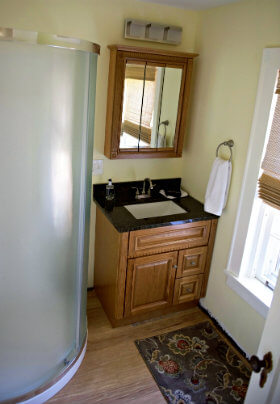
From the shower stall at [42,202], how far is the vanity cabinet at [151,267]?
1.27 ft

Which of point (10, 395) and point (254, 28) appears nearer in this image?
point (10, 395)

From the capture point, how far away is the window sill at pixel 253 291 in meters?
2.13

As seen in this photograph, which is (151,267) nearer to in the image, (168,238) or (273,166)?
(168,238)

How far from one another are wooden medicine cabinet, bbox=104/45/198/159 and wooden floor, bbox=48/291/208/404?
127cm

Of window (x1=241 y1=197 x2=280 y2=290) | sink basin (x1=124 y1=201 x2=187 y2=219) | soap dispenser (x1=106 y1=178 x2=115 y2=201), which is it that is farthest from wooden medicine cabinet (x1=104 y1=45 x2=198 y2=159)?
window (x1=241 y1=197 x2=280 y2=290)

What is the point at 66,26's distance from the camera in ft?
7.16

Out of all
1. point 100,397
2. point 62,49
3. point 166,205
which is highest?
point 62,49

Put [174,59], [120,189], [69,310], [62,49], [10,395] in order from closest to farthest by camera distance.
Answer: [62,49] < [10,395] < [69,310] < [174,59] < [120,189]

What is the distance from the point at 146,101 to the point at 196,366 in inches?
72.8

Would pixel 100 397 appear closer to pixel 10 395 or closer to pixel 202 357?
pixel 10 395

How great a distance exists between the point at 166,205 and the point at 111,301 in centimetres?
85

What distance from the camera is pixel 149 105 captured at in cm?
245

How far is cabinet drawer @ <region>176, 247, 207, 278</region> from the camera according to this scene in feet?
8.24

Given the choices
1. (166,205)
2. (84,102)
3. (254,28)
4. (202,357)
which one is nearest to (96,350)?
(202,357)
